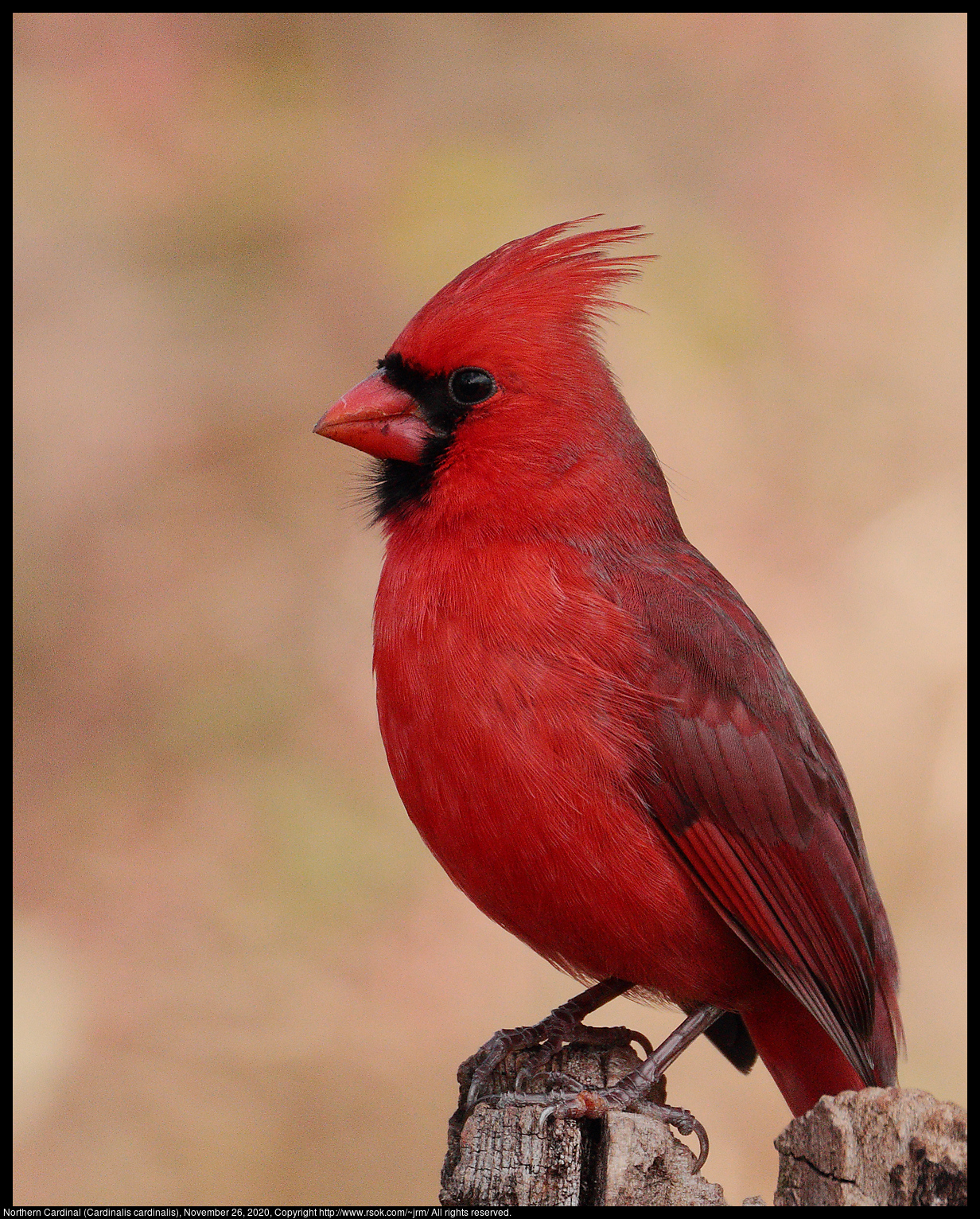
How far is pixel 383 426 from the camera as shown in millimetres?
2746

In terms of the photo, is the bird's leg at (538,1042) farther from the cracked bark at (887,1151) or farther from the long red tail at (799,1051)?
the cracked bark at (887,1151)

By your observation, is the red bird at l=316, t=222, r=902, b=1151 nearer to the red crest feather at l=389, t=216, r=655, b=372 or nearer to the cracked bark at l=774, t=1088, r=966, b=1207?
the red crest feather at l=389, t=216, r=655, b=372

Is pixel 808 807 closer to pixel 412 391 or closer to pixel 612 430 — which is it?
pixel 612 430

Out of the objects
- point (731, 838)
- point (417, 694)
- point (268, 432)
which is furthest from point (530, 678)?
point (268, 432)

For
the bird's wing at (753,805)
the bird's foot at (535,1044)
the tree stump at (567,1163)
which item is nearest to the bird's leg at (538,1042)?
the bird's foot at (535,1044)

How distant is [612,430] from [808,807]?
822 millimetres

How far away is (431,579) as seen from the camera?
2584mm

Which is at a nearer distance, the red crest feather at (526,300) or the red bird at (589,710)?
the red bird at (589,710)

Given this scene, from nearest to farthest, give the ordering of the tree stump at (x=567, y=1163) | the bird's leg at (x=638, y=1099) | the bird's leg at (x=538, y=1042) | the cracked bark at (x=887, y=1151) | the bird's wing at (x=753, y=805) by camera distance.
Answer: the cracked bark at (x=887, y=1151) < the tree stump at (x=567, y=1163) < the bird's leg at (x=638, y=1099) < the bird's wing at (x=753, y=805) < the bird's leg at (x=538, y=1042)

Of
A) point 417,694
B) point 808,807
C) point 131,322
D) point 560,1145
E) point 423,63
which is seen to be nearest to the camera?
point 560,1145

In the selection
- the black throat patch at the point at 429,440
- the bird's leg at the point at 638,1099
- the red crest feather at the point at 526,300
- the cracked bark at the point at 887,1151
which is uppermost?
the red crest feather at the point at 526,300

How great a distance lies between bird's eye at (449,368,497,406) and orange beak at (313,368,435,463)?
83 millimetres

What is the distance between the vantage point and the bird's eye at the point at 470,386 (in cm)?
271

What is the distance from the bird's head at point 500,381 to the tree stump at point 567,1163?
114 centimetres
